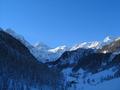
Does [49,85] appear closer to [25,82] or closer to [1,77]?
[25,82]

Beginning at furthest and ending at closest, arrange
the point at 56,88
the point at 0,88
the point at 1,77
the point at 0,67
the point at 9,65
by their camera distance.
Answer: the point at 56,88 → the point at 9,65 → the point at 0,67 → the point at 1,77 → the point at 0,88

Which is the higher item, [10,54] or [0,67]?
[10,54]

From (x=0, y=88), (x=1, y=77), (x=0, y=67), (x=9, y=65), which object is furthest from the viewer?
(x=9, y=65)

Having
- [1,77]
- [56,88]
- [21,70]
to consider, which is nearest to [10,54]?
[21,70]

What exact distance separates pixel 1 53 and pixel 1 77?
4298 centimetres

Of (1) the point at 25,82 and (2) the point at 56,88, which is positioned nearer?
(1) the point at 25,82

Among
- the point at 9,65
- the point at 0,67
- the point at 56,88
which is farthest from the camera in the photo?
the point at 56,88

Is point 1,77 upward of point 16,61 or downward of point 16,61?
downward

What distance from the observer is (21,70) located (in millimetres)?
181750

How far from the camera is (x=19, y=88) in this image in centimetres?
15125

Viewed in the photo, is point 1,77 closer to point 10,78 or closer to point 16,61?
point 10,78

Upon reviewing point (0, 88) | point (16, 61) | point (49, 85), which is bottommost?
point (0, 88)

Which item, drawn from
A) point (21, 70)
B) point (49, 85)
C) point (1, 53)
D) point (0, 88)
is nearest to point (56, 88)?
point (49, 85)

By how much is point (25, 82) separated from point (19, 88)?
17416 mm
